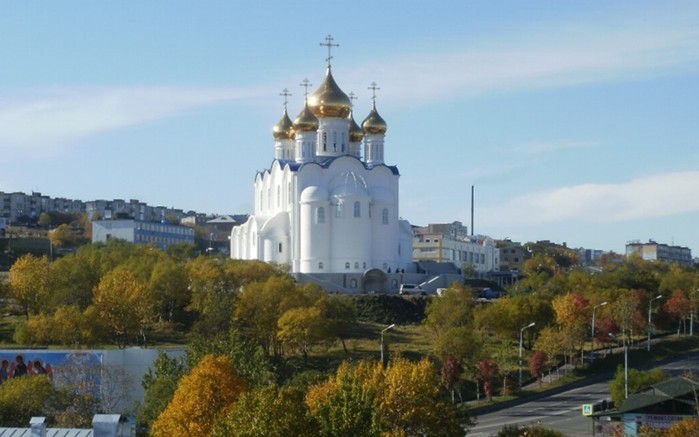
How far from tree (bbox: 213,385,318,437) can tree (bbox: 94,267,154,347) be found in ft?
107

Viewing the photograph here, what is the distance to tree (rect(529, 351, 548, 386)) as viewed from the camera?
69500 mm

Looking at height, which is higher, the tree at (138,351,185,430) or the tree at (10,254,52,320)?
the tree at (10,254,52,320)

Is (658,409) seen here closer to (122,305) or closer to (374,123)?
(122,305)

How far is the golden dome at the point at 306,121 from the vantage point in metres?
99.5

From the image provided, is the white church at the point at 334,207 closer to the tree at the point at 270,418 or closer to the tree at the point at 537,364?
the tree at the point at 537,364

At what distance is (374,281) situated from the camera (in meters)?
95.3

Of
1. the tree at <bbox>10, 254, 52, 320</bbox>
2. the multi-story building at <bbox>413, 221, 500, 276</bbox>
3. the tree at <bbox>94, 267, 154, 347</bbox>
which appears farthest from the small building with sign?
the multi-story building at <bbox>413, 221, 500, 276</bbox>

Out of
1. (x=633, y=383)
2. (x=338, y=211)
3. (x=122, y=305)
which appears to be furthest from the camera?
(x=338, y=211)

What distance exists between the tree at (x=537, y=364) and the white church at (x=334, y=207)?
24880 mm

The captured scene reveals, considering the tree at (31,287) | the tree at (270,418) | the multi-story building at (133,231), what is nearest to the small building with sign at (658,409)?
the tree at (270,418)

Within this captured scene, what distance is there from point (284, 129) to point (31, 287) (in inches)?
1232

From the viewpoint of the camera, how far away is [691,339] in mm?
86750

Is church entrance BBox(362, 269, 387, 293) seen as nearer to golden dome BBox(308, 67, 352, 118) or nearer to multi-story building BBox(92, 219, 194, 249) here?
golden dome BBox(308, 67, 352, 118)

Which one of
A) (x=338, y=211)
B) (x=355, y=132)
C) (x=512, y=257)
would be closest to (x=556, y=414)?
(x=338, y=211)
